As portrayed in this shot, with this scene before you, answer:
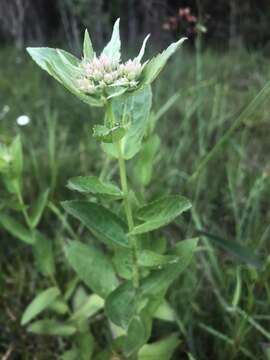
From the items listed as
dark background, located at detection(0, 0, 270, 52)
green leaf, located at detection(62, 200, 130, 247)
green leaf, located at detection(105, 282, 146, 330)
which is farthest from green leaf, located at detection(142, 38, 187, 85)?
dark background, located at detection(0, 0, 270, 52)

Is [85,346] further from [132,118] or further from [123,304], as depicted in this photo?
[132,118]

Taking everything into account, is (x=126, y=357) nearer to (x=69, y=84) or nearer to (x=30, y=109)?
(x=69, y=84)

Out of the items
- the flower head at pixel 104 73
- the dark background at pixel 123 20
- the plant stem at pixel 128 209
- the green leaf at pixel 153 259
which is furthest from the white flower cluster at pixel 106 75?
the dark background at pixel 123 20

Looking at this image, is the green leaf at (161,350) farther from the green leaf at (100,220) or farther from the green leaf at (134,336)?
the green leaf at (100,220)

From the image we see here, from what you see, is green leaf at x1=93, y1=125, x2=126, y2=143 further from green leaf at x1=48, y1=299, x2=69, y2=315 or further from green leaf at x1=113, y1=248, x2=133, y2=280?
green leaf at x1=48, y1=299, x2=69, y2=315

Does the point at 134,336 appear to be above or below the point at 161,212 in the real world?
below

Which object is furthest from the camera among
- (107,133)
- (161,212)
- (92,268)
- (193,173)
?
(193,173)

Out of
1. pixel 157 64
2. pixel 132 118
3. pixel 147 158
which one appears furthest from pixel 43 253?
pixel 157 64
